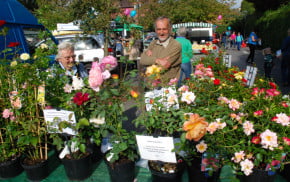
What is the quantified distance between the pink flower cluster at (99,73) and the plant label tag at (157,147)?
0.47 meters

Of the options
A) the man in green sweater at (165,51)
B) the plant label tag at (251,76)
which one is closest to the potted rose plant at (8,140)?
the man in green sweater at (165,51)

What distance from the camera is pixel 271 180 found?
1.62m

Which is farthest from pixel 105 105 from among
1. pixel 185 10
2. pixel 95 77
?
pixel 185 10

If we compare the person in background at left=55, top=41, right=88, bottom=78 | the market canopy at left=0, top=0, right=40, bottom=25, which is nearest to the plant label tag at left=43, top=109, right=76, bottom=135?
the person in background at left=55, top=41, right=88, bottom=78

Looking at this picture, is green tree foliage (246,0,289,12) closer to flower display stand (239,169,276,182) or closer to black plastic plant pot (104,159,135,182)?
flower display stand (239,169,276,182)

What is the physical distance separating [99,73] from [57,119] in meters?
0.67

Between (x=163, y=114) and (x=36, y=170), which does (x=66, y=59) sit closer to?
(x=36, y=170)

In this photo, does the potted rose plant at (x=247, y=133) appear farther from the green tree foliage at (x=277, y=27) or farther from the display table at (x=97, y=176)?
the green tree foliage at (x=277, y=27)

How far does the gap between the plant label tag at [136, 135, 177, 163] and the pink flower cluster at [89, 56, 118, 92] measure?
47 centimetres

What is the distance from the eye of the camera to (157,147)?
151 centimetres

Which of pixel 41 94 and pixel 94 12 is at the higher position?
pixel 94 12

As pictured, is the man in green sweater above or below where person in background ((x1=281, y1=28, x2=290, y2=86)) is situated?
above

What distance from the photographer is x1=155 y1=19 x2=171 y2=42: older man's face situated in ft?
7.31

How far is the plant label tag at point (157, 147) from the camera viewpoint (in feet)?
4.82
